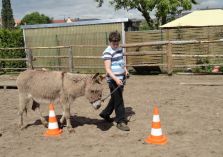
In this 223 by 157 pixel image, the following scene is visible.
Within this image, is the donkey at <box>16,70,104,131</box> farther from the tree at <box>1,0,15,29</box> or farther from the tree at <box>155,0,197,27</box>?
the tree at <box>1,0,15,29</box>

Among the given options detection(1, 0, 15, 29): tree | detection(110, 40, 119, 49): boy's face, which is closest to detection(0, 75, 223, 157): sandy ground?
detection(110, 40, 119, 49): boy's face

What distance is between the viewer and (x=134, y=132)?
19.7 ft

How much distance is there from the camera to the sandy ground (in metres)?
5.07

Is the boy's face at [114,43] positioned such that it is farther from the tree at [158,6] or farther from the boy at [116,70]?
the tree at [158,6]

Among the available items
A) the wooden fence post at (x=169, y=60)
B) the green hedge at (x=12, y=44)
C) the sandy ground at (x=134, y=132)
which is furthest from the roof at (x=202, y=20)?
the green hedge at (x=12, y=44)

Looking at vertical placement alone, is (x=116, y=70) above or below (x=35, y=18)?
below

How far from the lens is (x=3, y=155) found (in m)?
5.16

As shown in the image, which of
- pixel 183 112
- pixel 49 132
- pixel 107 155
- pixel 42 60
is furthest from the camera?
pixel 42 60

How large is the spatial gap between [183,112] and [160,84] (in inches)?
170

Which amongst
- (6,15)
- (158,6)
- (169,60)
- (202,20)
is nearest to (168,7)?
(158,6)

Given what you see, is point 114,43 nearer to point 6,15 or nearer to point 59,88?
point 59,88

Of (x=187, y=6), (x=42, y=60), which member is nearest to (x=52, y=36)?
(x=42, y=60)

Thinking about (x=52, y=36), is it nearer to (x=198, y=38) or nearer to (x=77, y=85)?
(x=198, y=38)

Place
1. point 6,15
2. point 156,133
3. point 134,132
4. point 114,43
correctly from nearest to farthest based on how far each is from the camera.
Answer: point 156,133, point 114,43, point 134,132, point 6,15
